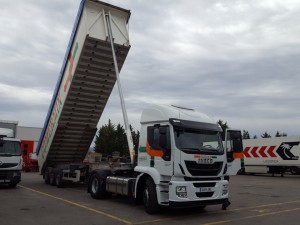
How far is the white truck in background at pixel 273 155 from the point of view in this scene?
26938 mm

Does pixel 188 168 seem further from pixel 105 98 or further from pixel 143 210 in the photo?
pixel 105 98

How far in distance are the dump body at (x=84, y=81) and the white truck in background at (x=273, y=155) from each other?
1680cm

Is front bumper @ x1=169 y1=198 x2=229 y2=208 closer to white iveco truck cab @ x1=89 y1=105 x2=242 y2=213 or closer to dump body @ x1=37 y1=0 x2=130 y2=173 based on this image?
white iveco truck cab @ x1=89 y1=105 x2=242 y2=213

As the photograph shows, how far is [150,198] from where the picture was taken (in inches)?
365

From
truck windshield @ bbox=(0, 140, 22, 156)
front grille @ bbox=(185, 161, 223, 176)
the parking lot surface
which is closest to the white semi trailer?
front grille @ bbox=(185, 161, 223, 176)

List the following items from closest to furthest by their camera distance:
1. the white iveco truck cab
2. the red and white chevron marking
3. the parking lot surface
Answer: the parking lot surface, the white iveco truck cab, the red and white chevron marking

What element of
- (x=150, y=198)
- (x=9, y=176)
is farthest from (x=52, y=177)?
(x=150, y=198)

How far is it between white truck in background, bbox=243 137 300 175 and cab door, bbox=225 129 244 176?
18406 millimetres

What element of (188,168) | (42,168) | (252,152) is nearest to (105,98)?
(42,168)

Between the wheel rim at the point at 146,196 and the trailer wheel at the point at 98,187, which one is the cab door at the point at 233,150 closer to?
the wheel rim at the point at 146,196

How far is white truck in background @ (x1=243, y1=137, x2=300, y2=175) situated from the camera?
88.4ft

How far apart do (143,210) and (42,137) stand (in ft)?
29.3

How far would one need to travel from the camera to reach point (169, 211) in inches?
388

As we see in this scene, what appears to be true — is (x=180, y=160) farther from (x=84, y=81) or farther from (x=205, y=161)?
(x=84, y=81)
